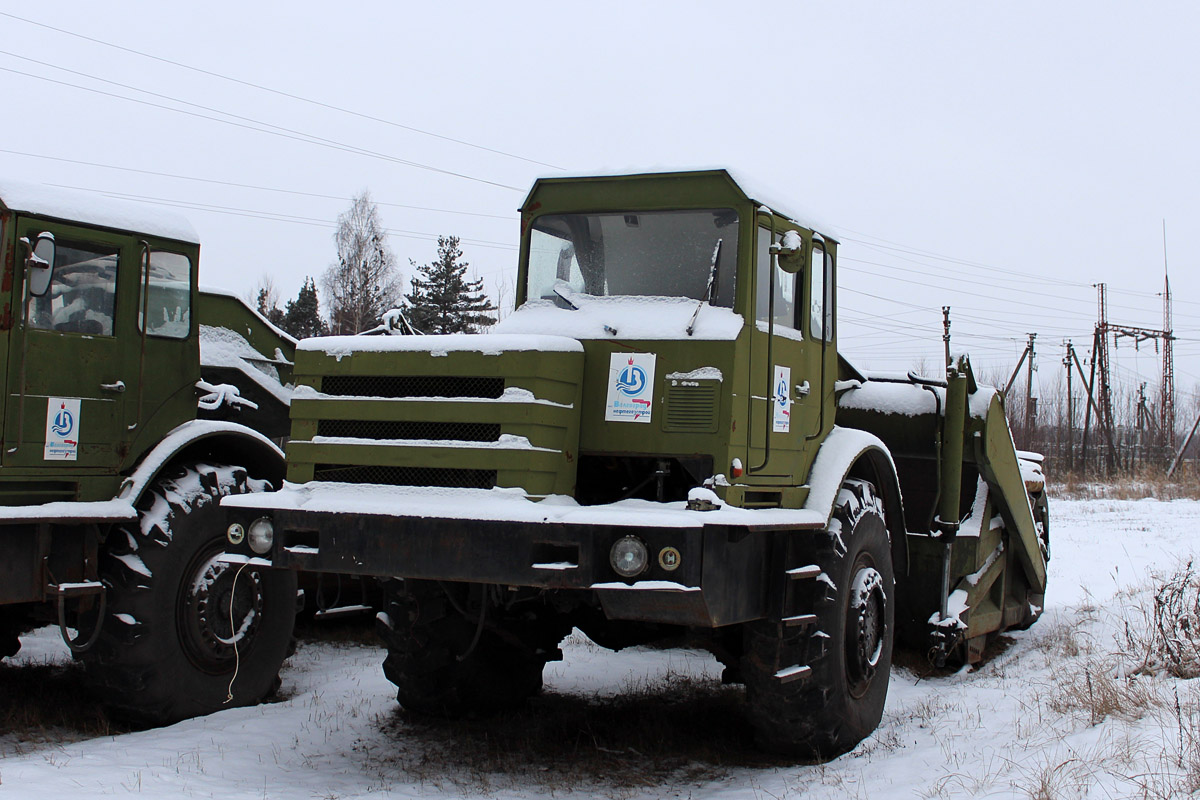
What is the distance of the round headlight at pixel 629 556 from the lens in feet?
14.6

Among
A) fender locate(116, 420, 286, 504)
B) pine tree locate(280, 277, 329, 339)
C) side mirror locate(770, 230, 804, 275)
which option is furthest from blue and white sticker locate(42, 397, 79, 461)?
pine tree locate(280, 277, 329, 339)

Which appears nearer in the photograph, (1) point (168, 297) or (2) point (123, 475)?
(2) point (123, 475)

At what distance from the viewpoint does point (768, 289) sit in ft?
18.0

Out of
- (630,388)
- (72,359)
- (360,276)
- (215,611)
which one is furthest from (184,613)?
(360,276)

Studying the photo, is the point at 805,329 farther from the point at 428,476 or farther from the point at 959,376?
the point at 428,476

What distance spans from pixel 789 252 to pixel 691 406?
89 cm

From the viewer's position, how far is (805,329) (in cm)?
598

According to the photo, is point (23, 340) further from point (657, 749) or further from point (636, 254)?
point (657, 749)

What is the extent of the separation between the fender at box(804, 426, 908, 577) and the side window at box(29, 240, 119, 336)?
4037mm

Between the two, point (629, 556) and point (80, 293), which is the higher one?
point (80, 293)

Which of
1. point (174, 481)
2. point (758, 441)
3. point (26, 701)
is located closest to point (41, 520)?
point (174, 481)

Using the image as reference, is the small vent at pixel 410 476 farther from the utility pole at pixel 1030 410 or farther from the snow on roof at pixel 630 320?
the utility pole at pixel 1030 410

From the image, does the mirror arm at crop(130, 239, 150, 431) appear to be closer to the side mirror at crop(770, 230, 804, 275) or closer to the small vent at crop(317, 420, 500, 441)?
the small vent at crop(317, 420, 500, 441)

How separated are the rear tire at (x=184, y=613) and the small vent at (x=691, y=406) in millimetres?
2531
